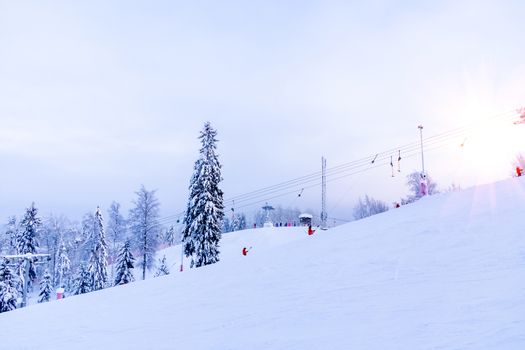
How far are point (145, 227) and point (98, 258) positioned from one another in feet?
30.5

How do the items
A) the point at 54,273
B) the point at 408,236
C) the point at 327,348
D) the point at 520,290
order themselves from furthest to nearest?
the point at 54,273
the point at 408,236
the point at 520,290
the point at 327,348

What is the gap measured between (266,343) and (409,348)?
2974 millimetres

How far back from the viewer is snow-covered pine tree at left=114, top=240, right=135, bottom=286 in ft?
150

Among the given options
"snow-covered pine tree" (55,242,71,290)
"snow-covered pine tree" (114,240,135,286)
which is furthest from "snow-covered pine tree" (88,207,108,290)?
"snow-covered pine tree" (55,242,71,290)

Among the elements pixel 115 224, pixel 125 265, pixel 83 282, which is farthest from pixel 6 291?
pixel 115 224

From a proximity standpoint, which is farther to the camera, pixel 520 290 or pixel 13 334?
pixel 13 334

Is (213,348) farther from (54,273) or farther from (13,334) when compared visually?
(54,273)

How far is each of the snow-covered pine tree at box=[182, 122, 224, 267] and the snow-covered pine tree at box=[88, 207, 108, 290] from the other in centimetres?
2065

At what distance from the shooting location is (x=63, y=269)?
226 feet

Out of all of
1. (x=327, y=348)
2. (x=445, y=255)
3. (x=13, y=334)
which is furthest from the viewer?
(x=13, y=334)

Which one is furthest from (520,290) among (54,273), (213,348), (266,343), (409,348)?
(54,273)

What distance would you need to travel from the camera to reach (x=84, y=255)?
54.8 m

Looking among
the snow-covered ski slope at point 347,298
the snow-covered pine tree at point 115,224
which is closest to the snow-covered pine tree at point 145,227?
the snow-covered pine tree at point 115,224

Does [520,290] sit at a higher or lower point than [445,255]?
lower
